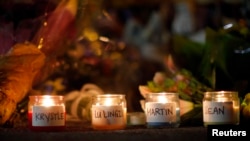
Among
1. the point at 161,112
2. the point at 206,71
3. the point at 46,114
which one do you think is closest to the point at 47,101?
the point at 46,114

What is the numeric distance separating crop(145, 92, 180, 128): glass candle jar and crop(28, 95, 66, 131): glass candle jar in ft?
0.48

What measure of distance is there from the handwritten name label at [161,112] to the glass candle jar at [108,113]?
0.05m

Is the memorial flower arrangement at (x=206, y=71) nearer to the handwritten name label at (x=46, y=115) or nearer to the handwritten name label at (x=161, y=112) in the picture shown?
the handwritten name label at (x=161, y=112)

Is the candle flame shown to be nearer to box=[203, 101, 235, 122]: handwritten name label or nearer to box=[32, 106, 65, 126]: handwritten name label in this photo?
box=[32, 106, 65, 126]: handwritten name label

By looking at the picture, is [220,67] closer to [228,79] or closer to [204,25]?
[228,79]

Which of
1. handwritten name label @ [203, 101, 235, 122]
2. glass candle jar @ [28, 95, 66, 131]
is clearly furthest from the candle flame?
handwritten name label @ [203, 101, 235, 122]

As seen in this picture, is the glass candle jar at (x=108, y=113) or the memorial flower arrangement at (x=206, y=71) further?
the memorial flower arrangement at (x=206, y=71)

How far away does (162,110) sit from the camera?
3.34 ft

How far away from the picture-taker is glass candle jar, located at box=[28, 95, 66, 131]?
1004 mm

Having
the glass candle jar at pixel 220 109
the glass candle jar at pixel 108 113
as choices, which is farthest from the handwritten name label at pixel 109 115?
the glass candle jar at pixel 220 109

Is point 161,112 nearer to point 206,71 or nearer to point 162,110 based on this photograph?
point 162,110

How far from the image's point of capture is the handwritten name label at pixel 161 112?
102 cm

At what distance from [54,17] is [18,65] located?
0.60ft

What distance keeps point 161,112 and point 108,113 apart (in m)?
0.09
